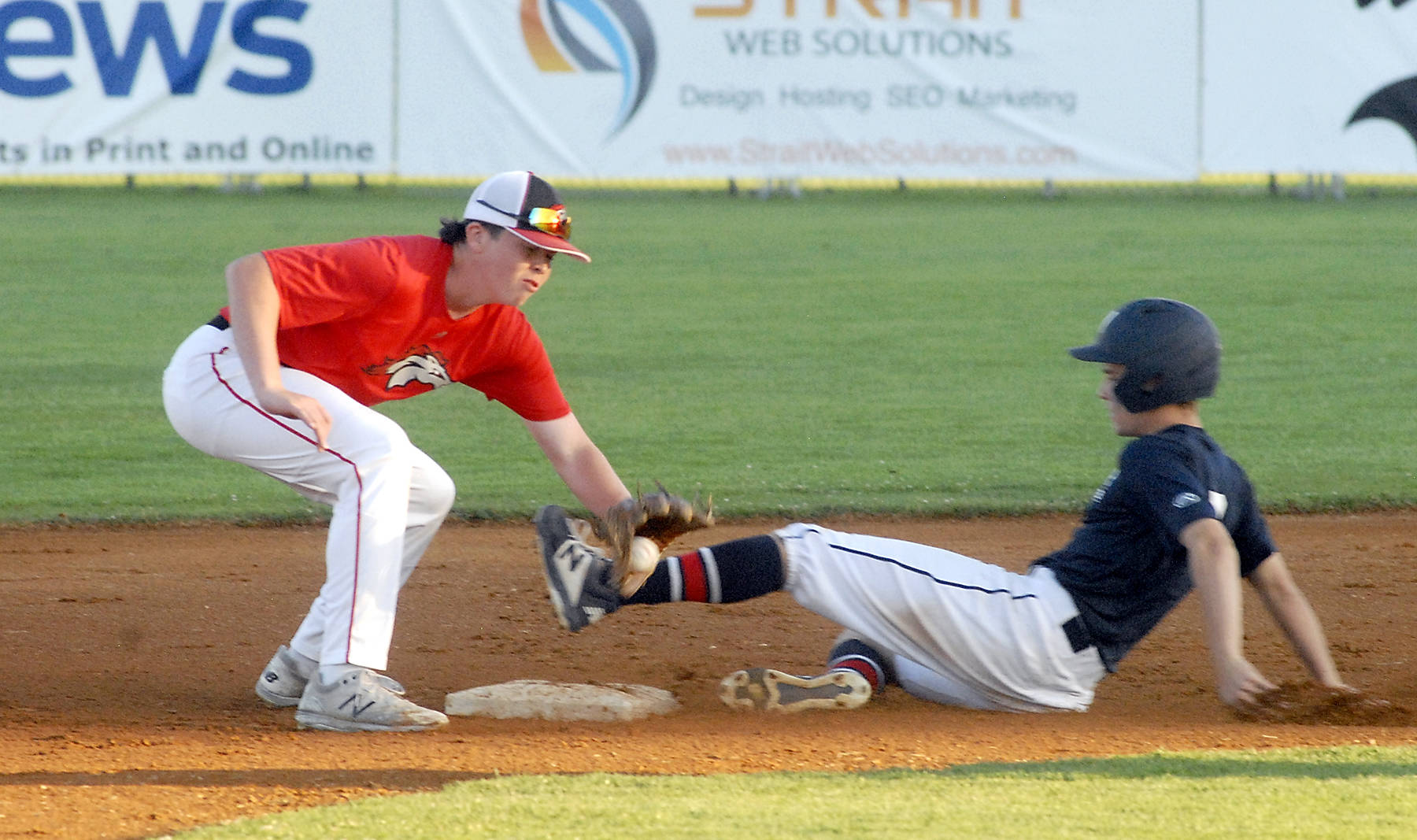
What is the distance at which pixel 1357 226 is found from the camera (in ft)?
59.1

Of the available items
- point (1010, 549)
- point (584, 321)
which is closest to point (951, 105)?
point (584, 321)

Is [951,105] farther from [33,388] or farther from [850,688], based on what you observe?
[850,688]

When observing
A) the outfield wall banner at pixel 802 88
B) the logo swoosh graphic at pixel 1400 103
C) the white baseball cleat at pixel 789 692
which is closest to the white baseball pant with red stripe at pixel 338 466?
the white baseball cleat at pixel 789 692

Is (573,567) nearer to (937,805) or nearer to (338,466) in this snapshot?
(338,466)

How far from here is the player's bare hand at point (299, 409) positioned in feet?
12.7

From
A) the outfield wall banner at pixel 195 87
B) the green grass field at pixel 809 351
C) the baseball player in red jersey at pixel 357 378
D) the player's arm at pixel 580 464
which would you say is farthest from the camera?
the outfield wall banner at pixel 195 87

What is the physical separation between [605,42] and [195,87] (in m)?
4.32

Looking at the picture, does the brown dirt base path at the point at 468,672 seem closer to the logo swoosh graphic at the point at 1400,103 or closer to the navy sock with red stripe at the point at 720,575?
the navy sock with red stripe at the point at 720,575

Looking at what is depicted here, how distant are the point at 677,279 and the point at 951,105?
4901 millimetres

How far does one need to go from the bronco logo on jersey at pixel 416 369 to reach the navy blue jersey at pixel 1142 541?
1.69m

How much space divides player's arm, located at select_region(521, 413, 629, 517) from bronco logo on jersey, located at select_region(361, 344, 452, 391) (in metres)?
0.37

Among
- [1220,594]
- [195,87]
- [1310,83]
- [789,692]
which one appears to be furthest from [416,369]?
[1310,83]

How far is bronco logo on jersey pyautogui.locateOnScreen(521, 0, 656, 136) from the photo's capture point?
17.9m

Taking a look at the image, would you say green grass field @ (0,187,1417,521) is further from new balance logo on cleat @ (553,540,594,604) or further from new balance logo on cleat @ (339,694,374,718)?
new balance logo on cleat @ (339,694,374,718)
